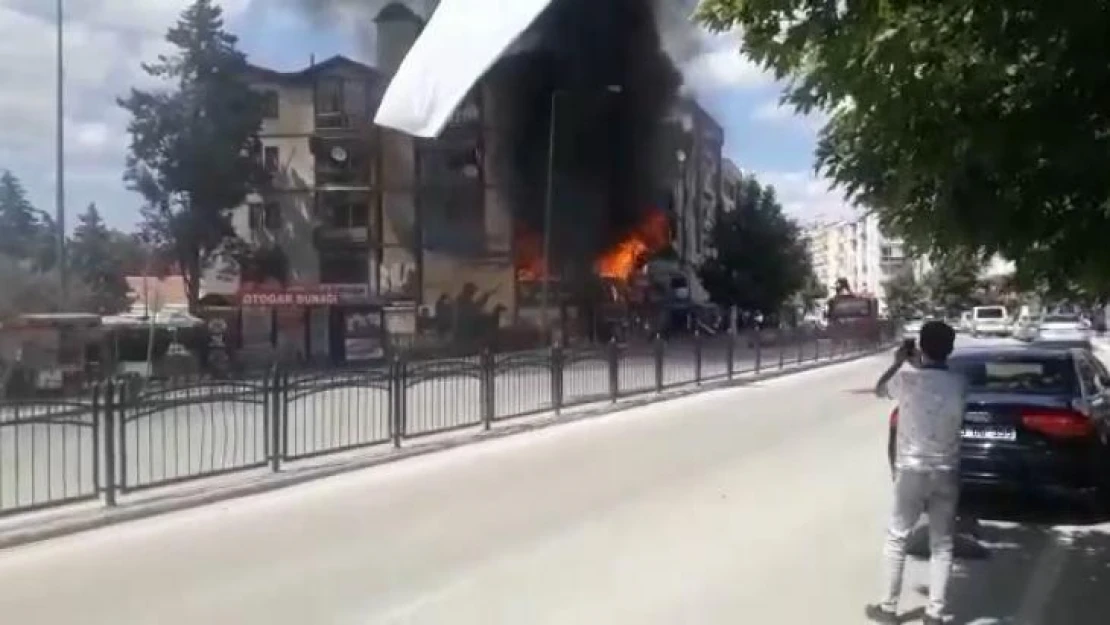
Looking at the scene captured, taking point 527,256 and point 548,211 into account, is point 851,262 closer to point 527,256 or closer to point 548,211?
point 527,256

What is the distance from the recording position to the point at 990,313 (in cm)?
6112

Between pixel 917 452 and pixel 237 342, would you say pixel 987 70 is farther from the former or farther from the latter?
pixel 237 342

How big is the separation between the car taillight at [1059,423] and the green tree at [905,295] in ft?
304

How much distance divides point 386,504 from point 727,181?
313ft

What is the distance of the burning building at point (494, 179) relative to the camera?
1827 inches

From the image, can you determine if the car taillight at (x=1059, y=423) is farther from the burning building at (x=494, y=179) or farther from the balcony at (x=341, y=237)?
the balcony at (x=341, y=237)

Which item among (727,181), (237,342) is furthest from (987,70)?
(727,181)

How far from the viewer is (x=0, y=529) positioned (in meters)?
8.41

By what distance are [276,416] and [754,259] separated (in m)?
53.7

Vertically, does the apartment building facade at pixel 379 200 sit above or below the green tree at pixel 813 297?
above

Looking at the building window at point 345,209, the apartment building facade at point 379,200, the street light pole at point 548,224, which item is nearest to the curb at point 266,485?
the street light pole at point 548,224

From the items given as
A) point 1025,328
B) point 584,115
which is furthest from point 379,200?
point 1025,328

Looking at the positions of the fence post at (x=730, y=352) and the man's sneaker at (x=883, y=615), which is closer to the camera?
the man's sneaker at (x=883, y=615)

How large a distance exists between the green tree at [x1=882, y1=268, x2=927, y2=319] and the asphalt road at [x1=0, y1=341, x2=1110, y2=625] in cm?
9099
